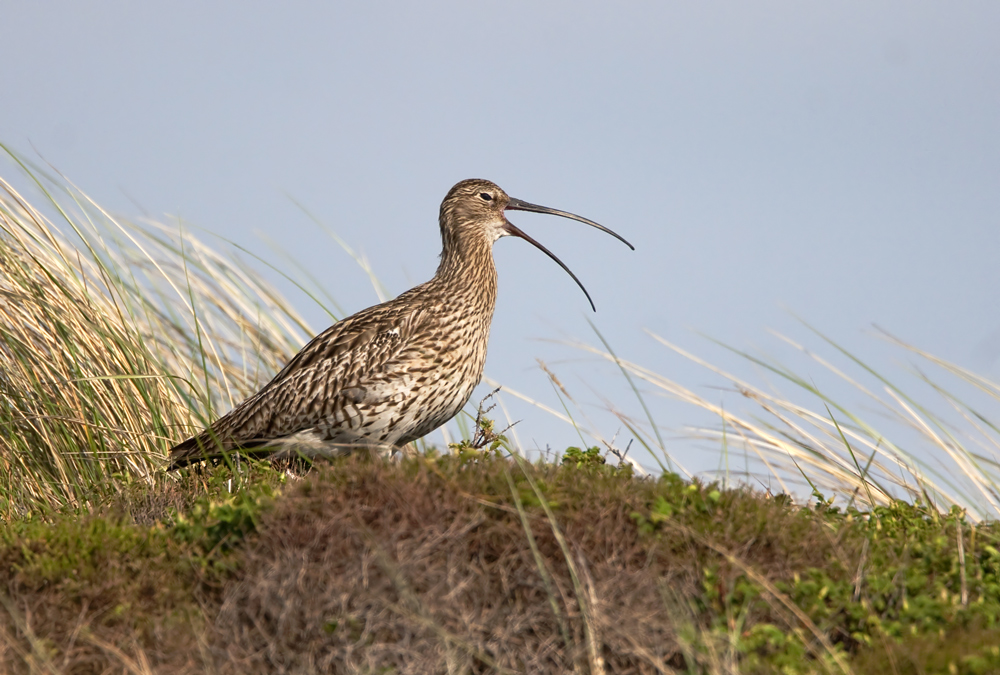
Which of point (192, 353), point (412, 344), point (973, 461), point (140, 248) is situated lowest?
point (973, 461)

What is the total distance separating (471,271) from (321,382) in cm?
159

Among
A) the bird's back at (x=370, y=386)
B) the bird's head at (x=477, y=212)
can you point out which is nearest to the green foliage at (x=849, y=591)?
the bird's back at (x=370, y=386)

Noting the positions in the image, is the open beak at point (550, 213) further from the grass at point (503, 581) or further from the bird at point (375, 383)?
the grass at point (503, 581)

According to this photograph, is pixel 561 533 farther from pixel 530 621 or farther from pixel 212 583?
pixel 212 583

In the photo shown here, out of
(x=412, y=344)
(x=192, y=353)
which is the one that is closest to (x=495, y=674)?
(x=412, y=344)

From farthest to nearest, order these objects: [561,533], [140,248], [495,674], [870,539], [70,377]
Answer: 1. [140,248]
2. [70,377]
3. [870,539]
4. [561,533]
5. [495,674]

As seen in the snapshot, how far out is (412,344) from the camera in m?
6.93

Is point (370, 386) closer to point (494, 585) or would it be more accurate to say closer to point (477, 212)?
point (477, 212)

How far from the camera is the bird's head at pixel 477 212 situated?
26.6 ft

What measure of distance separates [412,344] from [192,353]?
3594mm

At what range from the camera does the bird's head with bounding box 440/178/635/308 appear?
8.10 metres

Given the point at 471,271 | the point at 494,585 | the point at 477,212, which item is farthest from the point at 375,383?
the point at 494,585

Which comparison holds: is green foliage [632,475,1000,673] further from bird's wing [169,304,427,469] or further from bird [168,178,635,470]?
bird's wing [169,304,427,469]

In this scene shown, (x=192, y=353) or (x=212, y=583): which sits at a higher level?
(x=192, y=353)
